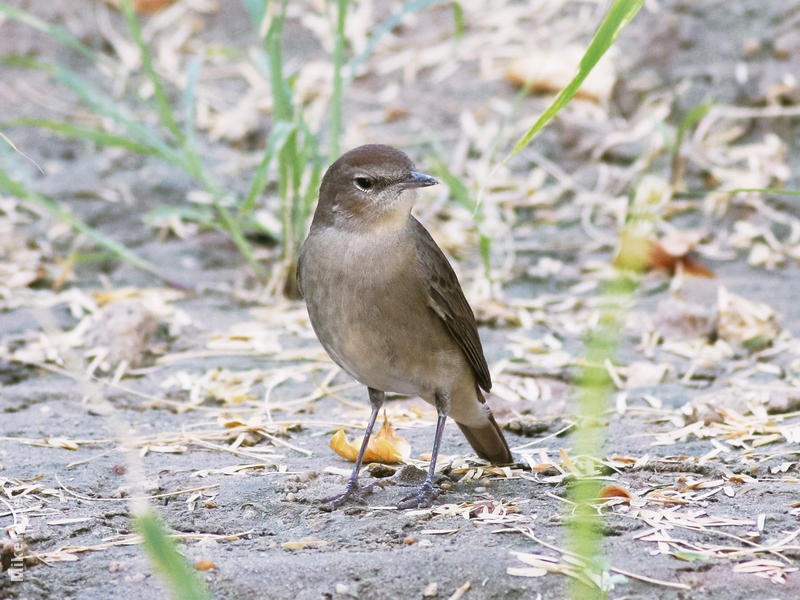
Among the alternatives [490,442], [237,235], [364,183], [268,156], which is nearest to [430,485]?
[490,442]

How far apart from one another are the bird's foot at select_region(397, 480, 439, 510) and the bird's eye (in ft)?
3.86

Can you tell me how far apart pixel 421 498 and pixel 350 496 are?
0.28 meters

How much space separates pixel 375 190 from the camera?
4.33 meters

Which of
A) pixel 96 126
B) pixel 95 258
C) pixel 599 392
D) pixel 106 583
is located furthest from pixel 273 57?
pixel 599 392

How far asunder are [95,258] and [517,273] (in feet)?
8.92

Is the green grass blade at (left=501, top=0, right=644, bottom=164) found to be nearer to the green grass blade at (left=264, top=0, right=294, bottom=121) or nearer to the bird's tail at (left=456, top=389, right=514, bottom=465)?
the bird's tail at (left=456, top=389, right=514, bottom=465)

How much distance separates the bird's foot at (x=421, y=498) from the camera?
3.91 m

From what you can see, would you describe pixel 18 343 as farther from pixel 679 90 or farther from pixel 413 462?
pixel 679 90

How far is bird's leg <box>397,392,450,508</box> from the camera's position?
393 cm

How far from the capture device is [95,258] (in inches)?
267

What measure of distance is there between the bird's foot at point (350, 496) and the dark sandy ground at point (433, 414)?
54 mm

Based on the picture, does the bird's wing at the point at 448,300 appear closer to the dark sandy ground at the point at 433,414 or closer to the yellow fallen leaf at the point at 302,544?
the dark sandy ground at the point at 433,414

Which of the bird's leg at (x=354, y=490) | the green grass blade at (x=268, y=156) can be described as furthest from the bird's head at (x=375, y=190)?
the green grass blade at (x=268, y=156)

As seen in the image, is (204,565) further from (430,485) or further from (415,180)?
(415,180)
